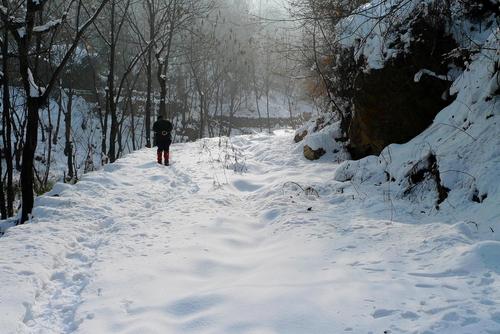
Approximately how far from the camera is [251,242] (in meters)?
5.16

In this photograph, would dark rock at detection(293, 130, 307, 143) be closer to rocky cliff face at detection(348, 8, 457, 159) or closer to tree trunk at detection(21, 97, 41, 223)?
rocky cliff face at detection(348, 8, 457, 159)

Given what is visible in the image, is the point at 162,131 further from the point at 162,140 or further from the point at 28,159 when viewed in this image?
the point at 28,159

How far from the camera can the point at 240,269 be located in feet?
13.5

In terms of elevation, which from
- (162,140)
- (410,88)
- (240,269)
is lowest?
(240,269)

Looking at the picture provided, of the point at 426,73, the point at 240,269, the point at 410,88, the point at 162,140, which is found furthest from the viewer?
the point at 162,140

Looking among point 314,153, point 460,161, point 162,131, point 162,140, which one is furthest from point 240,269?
point 162,131

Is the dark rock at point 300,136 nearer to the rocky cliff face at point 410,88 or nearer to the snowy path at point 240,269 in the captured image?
the rocky cliff face at point 410,88

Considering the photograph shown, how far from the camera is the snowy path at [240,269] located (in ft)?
9.52

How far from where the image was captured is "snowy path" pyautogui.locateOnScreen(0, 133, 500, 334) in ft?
9.52

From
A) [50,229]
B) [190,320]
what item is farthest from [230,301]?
[50,229]

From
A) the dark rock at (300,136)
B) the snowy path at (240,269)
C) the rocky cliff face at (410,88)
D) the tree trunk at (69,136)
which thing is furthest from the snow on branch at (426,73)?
the tree trunk at (69,136)

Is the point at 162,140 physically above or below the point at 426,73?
below

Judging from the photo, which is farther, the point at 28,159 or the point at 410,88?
the point at 28,159

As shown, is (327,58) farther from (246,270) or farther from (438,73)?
(246,270)
